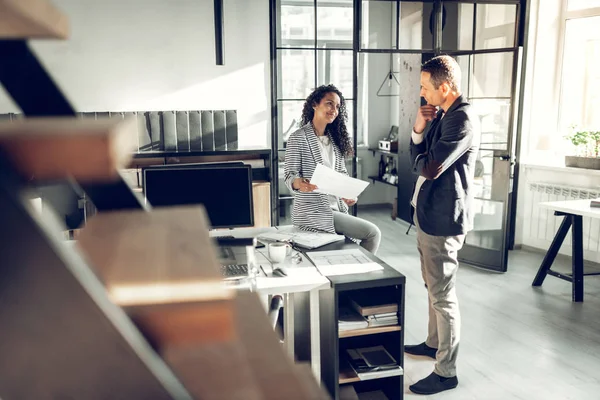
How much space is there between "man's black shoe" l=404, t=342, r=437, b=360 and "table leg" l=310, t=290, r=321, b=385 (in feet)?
2.90

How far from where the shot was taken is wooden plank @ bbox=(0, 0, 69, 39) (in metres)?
0.33

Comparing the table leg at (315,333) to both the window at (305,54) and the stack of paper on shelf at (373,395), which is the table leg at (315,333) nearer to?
the stack of paper on shelf at (373,395)

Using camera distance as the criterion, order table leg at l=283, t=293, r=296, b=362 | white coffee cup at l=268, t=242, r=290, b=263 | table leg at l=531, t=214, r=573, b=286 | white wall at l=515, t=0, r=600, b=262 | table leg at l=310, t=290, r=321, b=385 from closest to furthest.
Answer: table leg at l=310, t=290, r=321, b=385 < white coffee cup at l=268, t=242, r=290, b=263 < table leg at l=283, t=293, r=296, b=362 < table leg at l=531, t=214, r=573, b=286 < white wall at l=515, t=0, r=600, b=262

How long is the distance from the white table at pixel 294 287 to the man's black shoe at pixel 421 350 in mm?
829

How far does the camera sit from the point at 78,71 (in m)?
5.11

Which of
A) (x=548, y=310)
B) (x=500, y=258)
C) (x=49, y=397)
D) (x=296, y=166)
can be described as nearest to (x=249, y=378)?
(x=49, y=397)

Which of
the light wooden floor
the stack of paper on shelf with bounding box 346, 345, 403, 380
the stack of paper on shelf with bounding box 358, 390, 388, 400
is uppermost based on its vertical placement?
the stack of paper on shelf with bounding box 346, 345, 403, 380

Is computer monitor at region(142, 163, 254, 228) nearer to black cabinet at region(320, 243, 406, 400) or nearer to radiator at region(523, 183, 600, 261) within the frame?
black cabinet at region(320, 243, 406, 400)

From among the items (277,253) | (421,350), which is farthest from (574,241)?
(277,253)

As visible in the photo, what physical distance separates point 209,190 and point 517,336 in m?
2.16

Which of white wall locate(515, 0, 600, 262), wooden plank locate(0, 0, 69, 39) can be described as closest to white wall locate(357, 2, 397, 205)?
white wall locate(515, 0, 600, 262)

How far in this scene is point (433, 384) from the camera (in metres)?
2.69

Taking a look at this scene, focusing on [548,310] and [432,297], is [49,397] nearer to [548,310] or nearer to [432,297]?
[432,297]

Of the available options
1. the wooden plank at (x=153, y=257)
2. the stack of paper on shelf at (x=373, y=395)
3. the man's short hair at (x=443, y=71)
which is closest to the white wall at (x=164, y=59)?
the man's short hair at (x=443, y=71)
